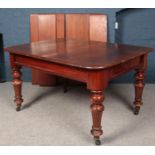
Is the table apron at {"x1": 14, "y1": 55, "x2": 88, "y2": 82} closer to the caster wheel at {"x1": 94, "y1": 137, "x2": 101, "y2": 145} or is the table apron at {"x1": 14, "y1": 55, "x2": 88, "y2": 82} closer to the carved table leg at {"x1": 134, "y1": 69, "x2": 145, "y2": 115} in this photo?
the caster wheel at {"x1": 94, "y1": 137, "x2": 101, "y2": 145}

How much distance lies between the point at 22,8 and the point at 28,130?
57.0 inches

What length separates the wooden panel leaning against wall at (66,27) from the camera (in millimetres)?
2684

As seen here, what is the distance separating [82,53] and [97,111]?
0.48 metres

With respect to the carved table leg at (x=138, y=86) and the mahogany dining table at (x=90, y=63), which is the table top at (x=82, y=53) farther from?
the carved table leg at (x=138, y=86)

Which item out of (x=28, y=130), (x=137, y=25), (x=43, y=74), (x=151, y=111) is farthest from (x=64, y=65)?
(x=137, y=25)

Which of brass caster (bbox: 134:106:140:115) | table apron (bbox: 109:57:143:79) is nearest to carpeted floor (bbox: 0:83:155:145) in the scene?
brass caster (bbox: 134:106:140:115)

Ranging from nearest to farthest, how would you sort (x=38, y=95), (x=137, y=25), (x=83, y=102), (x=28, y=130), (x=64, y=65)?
(x=64, y=65)
(x=28, y=130)
(x=83, y=102)
(x=38, y=95)
(x=137, y=25)

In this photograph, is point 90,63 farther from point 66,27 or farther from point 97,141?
point 66,27

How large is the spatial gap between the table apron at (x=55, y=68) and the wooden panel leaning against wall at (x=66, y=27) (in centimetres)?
74

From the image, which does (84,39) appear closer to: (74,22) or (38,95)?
(74,22)

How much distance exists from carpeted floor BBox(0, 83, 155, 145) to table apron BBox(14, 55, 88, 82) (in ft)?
1.59

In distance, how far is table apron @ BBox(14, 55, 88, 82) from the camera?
1707mm

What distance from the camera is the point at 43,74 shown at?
2.96 m

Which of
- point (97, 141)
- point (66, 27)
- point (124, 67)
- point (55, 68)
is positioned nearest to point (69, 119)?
point (97, 141)
